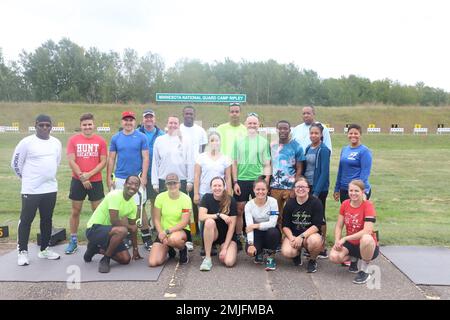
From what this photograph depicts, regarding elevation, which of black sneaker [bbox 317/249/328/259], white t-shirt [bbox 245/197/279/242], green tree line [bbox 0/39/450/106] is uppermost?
green tree line [bbox 0/39/450/106]

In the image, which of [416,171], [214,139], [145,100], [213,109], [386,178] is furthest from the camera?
[145,100]

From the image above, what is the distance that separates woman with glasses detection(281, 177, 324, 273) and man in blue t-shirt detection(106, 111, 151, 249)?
75.0 inches

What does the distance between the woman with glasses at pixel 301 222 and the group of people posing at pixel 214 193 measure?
1cm

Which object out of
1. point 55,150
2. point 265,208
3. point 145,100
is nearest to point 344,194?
point 265,208

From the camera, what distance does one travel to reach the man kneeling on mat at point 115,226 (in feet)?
15.5

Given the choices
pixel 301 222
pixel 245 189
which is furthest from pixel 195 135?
pixel 301 222

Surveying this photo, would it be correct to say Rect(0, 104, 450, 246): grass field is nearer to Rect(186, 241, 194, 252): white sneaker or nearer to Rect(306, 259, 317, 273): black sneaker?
Rect(306, 259, 317, 273): black sneaker

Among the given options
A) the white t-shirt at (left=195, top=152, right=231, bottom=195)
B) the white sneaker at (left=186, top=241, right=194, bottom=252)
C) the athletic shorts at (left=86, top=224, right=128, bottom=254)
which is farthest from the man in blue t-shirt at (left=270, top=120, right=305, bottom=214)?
the athletic shorts at (left=86, top=224, right=128, bottom=254)

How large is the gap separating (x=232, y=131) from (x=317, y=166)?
1.25m

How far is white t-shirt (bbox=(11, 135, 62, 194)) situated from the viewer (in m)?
4.84

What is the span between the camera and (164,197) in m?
5.06

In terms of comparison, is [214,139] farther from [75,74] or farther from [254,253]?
[75,74]
